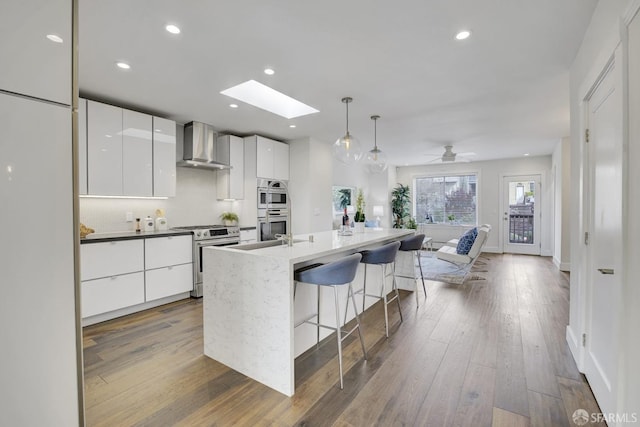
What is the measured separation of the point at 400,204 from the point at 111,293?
768cm

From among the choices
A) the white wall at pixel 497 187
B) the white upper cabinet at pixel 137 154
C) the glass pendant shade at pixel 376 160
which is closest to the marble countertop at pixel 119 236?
the white upper cabinet at pixel 137 154

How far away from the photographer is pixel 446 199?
9.05m

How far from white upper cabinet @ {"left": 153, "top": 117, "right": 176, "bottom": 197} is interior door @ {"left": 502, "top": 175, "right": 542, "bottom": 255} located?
8.06 metres

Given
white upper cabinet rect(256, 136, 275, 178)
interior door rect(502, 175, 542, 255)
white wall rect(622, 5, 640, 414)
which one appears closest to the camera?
white wall rect(622, 5, 640, 414)

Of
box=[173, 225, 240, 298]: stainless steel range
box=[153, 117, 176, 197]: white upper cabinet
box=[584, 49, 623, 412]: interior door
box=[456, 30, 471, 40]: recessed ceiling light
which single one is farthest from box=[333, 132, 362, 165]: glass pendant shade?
box=[153, 117, 176, 197]: white upper cabinet

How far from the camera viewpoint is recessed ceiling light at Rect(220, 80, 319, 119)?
359 cm

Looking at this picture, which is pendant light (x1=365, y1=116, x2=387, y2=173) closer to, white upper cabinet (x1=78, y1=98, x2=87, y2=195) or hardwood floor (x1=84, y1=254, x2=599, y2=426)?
hardwood floor (x1=84, y1=254, x2=599, y2=426)

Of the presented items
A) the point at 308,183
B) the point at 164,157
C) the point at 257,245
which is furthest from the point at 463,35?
the point at 164,157

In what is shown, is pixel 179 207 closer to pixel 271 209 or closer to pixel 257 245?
pixel 271 209

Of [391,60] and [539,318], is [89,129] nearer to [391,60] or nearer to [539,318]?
[391,60]

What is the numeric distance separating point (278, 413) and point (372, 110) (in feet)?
11.4

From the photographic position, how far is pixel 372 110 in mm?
3965

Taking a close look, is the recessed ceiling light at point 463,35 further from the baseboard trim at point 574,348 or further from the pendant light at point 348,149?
the baseboard trim at point 574,348

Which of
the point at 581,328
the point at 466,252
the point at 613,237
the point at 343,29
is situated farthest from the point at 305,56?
the point at 466,252
